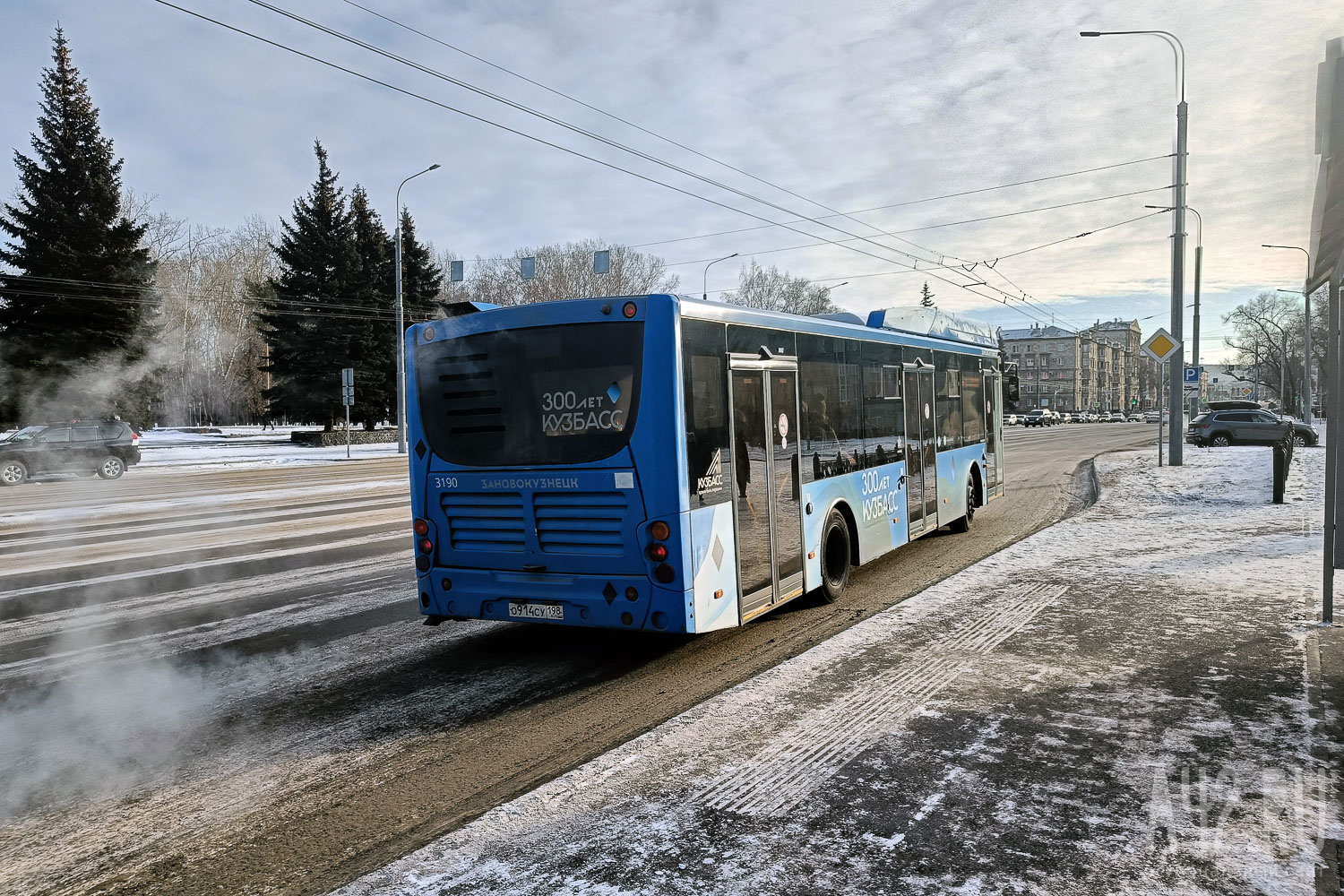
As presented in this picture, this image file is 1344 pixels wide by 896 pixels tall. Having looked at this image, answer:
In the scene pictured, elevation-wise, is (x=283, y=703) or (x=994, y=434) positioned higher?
(x=994, y=434)

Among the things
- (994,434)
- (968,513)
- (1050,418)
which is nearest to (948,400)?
(968,513)

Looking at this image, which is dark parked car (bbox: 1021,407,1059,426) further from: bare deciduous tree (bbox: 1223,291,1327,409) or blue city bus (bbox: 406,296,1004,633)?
blue city bus (bbox: 406,296,1004,633)

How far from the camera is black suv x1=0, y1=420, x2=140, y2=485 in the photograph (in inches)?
460

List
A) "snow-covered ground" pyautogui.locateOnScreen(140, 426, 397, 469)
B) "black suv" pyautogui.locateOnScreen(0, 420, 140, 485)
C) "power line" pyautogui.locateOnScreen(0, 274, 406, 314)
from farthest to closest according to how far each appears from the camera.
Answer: "snow-covered ground" pyautogui.locateOnScreen(140, 426, 397, 469), "black suv" pyautogui.locateOnScreen(0, 420, 140, 485), "power line" pyautogui.locateOnScreen(0, 274, 406, 314)

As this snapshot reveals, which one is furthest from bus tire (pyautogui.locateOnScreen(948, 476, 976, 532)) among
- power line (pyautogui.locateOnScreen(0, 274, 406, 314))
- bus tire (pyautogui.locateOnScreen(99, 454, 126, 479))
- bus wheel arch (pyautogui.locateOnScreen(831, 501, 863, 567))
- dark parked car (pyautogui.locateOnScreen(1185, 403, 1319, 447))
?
dark parked car (pyautogui.locateOnScreen(1185, 403, 1319, 447))

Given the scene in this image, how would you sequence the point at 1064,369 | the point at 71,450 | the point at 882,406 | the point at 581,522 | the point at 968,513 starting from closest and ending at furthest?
the point at 581,522
the point at 882,406
the point at 968,513
the point at 71,450
the point at 1064,369

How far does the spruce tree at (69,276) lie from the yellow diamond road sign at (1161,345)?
18.5m

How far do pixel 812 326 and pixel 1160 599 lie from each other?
3.95 metres

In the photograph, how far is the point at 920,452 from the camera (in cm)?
1031

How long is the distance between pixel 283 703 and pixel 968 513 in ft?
32.5

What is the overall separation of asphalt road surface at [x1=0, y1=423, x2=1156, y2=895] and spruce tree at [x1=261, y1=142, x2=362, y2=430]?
35071 mm

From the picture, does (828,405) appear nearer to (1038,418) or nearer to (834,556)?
(834,556)

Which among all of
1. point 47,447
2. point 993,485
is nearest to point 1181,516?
point 993,485

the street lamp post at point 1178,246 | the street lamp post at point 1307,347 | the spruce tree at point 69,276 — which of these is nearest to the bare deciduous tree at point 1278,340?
the street lamp post at point 1307,347
